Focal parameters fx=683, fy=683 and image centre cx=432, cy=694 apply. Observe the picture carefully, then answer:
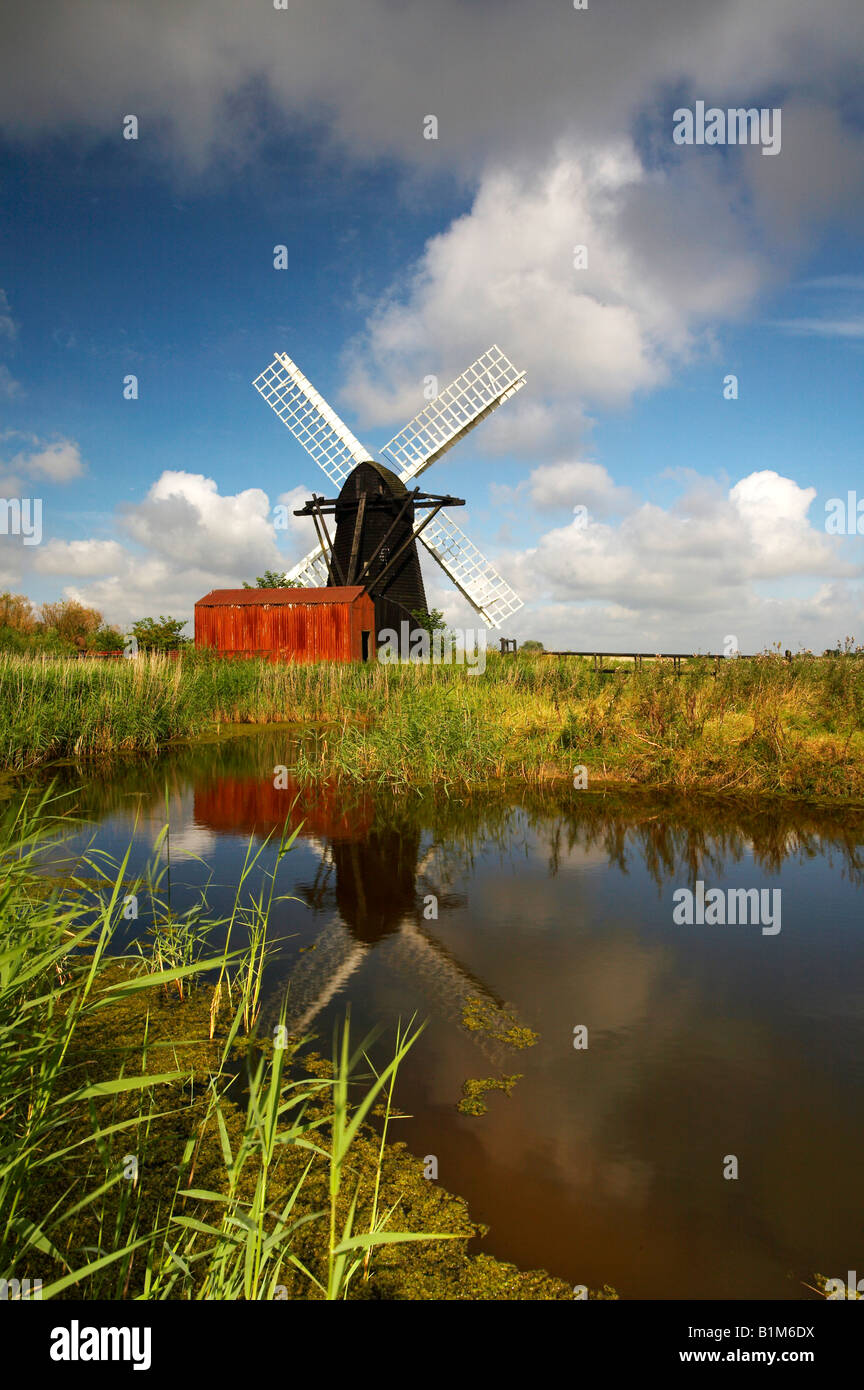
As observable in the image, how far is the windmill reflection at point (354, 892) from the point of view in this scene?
3.78 m

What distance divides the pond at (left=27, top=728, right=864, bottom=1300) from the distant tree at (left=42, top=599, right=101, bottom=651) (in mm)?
25682

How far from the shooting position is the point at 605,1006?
3.68m

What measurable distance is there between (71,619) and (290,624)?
13.6 meters

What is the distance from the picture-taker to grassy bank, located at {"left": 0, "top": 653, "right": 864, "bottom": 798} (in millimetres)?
9188

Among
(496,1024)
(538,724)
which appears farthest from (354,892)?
(538,724)

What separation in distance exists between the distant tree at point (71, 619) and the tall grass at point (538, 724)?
60.8ft

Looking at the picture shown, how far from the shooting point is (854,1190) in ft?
7.80

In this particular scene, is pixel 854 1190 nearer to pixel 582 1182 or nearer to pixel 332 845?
pixel 582 1182

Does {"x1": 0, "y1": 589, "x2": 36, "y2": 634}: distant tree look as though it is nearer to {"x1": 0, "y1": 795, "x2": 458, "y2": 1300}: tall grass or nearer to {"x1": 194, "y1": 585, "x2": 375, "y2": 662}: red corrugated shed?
{"x1": 194, "y1": 585, "x2": 375, "y2": 662}: red corrugated shed

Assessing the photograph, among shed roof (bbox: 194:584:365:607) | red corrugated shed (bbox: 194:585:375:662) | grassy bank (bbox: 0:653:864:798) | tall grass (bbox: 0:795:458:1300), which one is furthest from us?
shed roof (bbox: 194:584:365:607)

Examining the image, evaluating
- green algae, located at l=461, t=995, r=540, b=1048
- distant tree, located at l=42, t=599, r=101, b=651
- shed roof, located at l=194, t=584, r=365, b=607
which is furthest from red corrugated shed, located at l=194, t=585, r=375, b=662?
green algae, located at l=461, t=995, r=540, b=1048

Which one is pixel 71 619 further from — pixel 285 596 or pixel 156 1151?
pixel 156 1151
